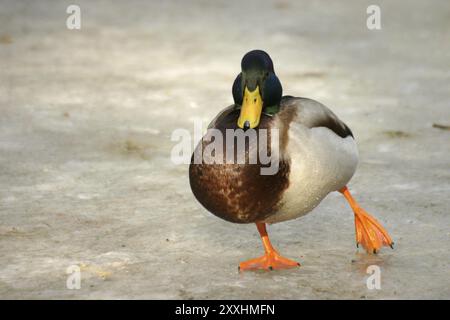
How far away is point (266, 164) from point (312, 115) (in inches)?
17.1

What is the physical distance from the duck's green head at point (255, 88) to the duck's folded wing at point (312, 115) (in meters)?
0.13

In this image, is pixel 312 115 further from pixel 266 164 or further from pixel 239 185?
pixel 239 185

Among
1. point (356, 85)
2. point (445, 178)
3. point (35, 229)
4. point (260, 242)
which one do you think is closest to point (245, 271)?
point (260, 242)

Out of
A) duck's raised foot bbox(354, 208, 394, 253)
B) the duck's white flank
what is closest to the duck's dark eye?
the duck's white flank

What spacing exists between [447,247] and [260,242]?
2.96 ft

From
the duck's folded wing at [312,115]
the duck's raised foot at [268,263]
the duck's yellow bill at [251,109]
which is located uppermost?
the duck's yellow bill at [251,109]

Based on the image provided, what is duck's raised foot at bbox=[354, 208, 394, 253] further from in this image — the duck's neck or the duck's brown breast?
the duck's neck

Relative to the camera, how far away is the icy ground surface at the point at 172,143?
4.39 meters

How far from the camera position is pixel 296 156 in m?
4.13

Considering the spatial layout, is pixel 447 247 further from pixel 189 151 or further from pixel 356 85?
pixel 356 85

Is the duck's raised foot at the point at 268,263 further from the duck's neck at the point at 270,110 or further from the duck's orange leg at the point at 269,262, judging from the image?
the duck's neck at the point at 270,110

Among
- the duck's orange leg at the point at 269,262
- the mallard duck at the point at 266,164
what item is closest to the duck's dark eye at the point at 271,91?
the mallard duck at the point at 266,164

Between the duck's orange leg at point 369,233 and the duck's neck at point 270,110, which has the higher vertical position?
the duck's neck at point 270,110

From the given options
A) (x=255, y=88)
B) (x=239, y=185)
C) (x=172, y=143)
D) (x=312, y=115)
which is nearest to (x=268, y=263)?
(x=239, y=185)
